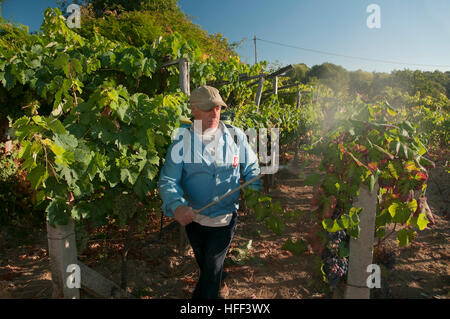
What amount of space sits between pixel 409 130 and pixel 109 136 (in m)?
2.04

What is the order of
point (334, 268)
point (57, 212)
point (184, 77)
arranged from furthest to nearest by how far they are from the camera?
point (184, 77) → point (334, 268) → point (57, 212)

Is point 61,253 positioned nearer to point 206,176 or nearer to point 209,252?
point 209,252

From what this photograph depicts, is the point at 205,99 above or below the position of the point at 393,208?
above

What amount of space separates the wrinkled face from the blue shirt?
92 millimetres

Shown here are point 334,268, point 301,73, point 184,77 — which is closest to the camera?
point 334,268

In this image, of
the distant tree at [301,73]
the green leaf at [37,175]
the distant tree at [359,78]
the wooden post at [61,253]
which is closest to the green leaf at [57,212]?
the wooden post at [61,253]

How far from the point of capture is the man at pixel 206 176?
6.55 ft

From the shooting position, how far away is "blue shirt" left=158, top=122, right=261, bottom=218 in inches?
78.5

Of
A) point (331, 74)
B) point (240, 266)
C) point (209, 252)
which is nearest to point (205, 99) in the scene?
point (209, 252)

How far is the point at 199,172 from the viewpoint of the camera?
2033 mm

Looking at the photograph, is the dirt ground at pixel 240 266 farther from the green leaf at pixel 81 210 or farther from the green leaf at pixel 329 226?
the green leaf at pixel 81 210

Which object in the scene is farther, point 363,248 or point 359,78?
point 359,78

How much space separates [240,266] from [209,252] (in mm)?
1249
